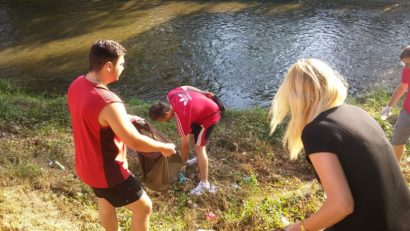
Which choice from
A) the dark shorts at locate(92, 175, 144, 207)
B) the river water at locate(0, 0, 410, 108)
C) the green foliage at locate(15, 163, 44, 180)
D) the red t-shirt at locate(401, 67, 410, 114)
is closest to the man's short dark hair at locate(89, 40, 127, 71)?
the dark shorts at locate(92, 175, 144, 207)

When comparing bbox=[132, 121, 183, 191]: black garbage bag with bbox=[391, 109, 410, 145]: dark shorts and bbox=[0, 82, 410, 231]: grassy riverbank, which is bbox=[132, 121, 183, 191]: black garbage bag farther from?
bbox=[391, 109, 410, 145]: dark shorts

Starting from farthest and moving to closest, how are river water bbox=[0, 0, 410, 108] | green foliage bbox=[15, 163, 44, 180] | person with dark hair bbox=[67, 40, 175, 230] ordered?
river water bbox=[0, 0, 410, 108], green foliage bbox=[15, 163, 44, 180], person with dark hair bbox=[67, 40, 175, 230]

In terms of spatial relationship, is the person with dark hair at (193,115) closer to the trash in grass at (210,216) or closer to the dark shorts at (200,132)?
the dark shorts at (200,132)

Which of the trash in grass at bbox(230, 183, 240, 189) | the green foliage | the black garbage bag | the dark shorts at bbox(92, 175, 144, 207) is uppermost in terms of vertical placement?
the dark shorts at bbox(92, 175, 144, 207)

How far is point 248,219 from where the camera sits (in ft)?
13.1

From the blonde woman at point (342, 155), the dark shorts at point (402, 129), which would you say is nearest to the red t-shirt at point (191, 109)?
the dark shorts at point (402, 129)

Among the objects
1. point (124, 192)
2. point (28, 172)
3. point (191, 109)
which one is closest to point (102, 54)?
point (124, 192)

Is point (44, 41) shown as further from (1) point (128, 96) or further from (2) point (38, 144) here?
(2) point (38, 144)

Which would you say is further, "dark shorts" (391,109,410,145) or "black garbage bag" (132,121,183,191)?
"dark shorts" (391,109,410,145)

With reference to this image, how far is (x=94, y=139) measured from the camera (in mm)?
2916

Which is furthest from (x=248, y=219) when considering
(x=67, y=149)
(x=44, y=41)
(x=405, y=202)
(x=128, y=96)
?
(x=44, y=41)

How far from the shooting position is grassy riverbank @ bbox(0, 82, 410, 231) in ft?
13.4

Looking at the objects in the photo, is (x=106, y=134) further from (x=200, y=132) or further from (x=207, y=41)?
(x=207, y=41)

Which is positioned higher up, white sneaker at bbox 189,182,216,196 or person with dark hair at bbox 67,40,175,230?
person with dark hair at bbox 67,40,175,230
